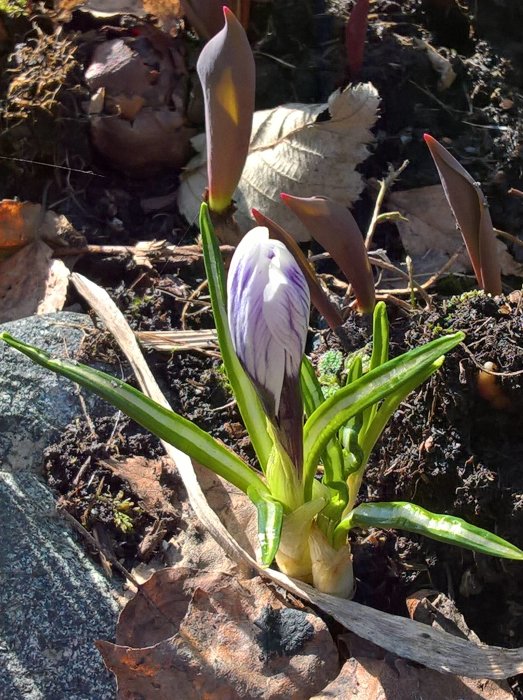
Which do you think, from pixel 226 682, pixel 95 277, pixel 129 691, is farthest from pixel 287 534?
pixel 95 277

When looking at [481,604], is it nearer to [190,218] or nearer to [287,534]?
[287,534]

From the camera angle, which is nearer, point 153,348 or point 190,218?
point 153,348

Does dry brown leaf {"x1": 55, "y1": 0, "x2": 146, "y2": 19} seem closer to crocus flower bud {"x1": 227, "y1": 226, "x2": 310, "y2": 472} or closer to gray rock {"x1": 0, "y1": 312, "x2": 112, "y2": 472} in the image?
gray rock {"x1": 0, "y1": 312, "x2": 112, "y2": 472}

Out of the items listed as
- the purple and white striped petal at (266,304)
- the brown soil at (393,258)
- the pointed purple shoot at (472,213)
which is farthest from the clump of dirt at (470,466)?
the purple and white striped petal at (266,304)

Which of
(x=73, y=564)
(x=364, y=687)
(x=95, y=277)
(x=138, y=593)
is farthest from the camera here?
(x=95, y=277)

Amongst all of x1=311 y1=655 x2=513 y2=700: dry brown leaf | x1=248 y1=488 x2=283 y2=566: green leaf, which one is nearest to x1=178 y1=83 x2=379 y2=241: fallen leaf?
x1=248 y1=488 x2=283 y2=566: green leaf

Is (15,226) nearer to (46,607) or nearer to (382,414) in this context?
(46,607)

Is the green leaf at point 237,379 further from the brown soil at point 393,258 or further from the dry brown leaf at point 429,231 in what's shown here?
the dry brown leaf at point 429,231
